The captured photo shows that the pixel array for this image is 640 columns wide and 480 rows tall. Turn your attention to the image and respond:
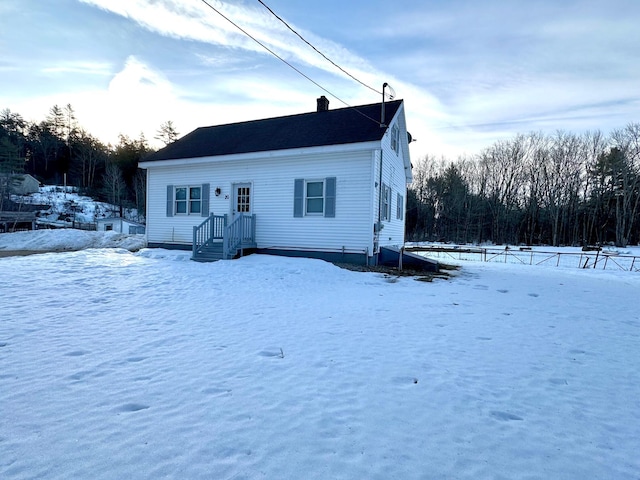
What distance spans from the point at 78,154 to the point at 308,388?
68457 millimetres

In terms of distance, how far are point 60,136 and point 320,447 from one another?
75612mm

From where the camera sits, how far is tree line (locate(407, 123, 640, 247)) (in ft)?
113

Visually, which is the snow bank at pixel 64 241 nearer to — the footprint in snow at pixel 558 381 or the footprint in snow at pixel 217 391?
the footprint in snow at pixel 217 391

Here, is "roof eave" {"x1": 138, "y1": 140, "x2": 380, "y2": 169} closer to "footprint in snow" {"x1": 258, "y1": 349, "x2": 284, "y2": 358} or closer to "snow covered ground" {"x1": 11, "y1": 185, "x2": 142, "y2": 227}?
"footprint in snow" {"x1": 258, "y1": 349, "x2": 284, "y2": 358}

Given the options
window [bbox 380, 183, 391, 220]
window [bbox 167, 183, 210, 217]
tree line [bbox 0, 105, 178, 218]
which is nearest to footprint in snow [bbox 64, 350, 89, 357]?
window [bbox 380, 183, 391, 220]

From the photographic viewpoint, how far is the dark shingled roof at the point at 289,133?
38.7 ft

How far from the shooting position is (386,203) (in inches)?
525

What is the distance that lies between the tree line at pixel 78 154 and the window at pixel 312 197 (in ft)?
142

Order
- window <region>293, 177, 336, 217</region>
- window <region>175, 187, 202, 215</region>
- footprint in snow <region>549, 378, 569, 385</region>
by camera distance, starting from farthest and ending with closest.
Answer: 1. window <region>175, 187, 202, 215</region>
2. window <region>293, 177, 336, 217</region>
3. footprint in snow <region>549, 378, 569, 385</region>

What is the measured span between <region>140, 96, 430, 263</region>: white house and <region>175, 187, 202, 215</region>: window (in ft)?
0.14

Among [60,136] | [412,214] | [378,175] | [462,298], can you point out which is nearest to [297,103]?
[378,175]

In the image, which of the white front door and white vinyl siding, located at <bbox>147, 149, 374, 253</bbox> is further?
the white front door

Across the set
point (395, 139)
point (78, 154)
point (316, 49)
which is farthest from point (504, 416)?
point (78, 154)

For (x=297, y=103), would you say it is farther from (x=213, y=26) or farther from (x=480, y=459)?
(x=480, y=459)
